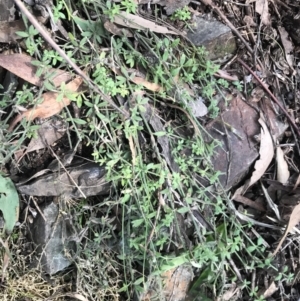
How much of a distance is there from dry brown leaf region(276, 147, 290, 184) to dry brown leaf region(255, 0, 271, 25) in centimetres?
52

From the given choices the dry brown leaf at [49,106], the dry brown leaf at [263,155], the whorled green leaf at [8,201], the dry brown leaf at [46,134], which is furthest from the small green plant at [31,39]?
the dry brown leaf at [263,155]

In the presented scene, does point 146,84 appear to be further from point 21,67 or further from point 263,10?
point 263,10

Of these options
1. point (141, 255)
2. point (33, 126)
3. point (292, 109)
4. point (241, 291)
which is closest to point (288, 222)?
point (241, 291)

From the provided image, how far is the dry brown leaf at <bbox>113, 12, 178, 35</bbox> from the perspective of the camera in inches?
64.2

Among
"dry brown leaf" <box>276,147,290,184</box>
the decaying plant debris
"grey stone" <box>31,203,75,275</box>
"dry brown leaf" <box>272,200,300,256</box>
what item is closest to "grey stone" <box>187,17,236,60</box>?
the decaying plant debris

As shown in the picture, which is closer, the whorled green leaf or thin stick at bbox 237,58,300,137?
the whorled green leaf

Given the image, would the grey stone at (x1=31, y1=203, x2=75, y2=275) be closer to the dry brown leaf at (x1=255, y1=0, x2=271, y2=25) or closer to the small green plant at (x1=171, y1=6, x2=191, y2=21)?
the small green plant at (x1=171, y1=6, x2=191, y2=21)

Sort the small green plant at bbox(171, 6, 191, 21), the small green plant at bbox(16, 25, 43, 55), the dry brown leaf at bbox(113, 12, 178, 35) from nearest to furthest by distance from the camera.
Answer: the small green plant at bbox(16, 25, 43, 55)
the dry brown leaf at bbox(113, 12, 178, 35)
the small green plant at bbox(171, 6, 191, 21)

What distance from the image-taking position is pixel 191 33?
1.79 meters

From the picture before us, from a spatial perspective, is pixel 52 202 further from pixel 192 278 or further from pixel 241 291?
pixel 241 291

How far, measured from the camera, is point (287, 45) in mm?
1922

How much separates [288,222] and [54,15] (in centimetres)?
113

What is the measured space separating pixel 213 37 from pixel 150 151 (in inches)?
19.5

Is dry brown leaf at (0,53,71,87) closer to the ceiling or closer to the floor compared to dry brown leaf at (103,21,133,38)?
closer to the floor
